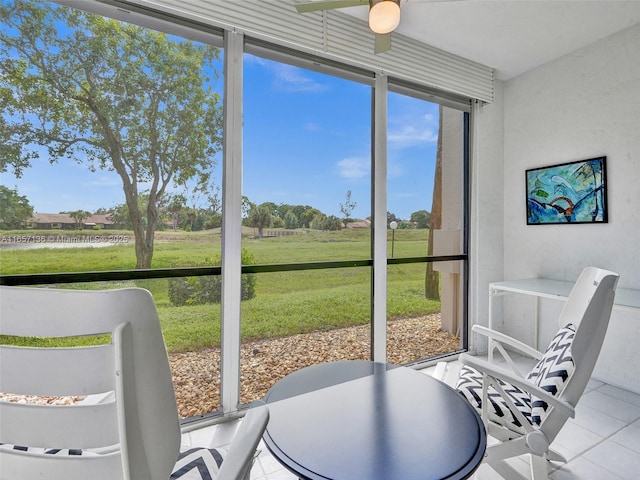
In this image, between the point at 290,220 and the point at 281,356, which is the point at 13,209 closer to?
the point at 290,220

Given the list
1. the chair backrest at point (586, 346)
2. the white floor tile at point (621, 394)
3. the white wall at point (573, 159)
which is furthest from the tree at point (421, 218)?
the white floor tile at point (621, 394)

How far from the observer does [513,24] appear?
2.52 m

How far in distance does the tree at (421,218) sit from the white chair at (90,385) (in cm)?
286

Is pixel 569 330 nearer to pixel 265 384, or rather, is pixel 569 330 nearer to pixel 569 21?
pixel 265 384

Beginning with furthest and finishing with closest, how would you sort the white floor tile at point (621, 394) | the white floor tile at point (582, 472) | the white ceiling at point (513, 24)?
the white floor tile at point (621, 394), the white ceiling at point (513, 24), the white floor tile at point (582, 472)

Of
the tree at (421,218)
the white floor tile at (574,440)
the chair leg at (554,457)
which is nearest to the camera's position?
the chair leg at (554,457)

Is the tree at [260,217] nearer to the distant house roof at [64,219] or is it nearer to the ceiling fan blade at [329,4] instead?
the distant house roof at [64,219]

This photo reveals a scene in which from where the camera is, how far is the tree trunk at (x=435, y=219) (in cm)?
323

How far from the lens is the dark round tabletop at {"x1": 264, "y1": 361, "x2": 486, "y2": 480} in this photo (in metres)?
Answer: 1.01

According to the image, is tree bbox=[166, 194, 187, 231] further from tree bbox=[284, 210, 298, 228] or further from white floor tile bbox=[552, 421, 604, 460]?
white floor tile bbox=[552, 421, 604, 460]

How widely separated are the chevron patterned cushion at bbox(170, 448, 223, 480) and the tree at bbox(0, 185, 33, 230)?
159cm

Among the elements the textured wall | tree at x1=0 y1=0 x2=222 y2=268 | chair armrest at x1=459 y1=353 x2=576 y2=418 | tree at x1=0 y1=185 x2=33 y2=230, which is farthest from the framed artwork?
tree at x1=0 y1=185 x2=33 y2=230

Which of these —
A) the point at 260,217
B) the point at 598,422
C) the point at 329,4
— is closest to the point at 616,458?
the point at 598,422

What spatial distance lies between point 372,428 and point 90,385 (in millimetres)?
1008
